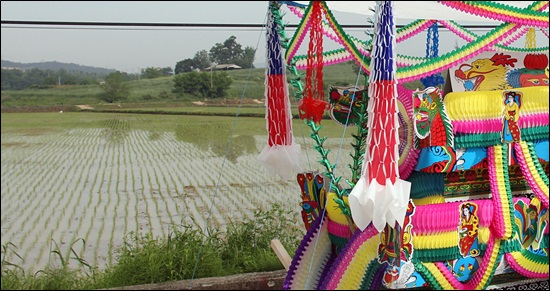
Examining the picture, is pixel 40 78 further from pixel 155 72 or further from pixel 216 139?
pixel 216 139

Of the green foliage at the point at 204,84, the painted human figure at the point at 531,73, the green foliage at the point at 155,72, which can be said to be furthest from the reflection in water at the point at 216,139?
the painted human figure at the point at 531,73

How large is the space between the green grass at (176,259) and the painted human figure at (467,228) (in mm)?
1273

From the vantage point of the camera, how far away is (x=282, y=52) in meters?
2.44

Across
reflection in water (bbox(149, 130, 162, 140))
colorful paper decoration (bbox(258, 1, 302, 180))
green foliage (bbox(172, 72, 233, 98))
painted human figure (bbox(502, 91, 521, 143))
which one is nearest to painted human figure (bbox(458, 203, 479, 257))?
painted human figure (bbox(502, 91, 521, 143))

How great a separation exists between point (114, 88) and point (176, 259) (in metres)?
1.67

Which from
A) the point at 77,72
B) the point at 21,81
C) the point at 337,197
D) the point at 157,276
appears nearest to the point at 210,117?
the point at 77,72

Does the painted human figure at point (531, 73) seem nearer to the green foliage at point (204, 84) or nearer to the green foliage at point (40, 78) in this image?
the green foliage at point (204, 84)

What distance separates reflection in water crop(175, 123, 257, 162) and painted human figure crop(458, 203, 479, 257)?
7.06 ft

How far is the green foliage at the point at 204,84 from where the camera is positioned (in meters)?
4.34

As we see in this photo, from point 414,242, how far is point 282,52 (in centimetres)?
105

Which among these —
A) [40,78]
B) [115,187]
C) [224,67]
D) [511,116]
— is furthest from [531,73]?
[40,78]

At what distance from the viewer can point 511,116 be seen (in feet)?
6.89

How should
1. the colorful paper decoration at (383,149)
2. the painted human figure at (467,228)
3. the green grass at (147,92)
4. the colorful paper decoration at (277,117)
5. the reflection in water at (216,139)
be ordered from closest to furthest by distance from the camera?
the colorful paper decoration at (383,149), the painted human figure at (467,228), the colorful paper decoration at (277,117), the green grass at (147,92), the reflection in water at (216,139)

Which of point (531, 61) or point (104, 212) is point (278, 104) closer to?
point (531, 61)
